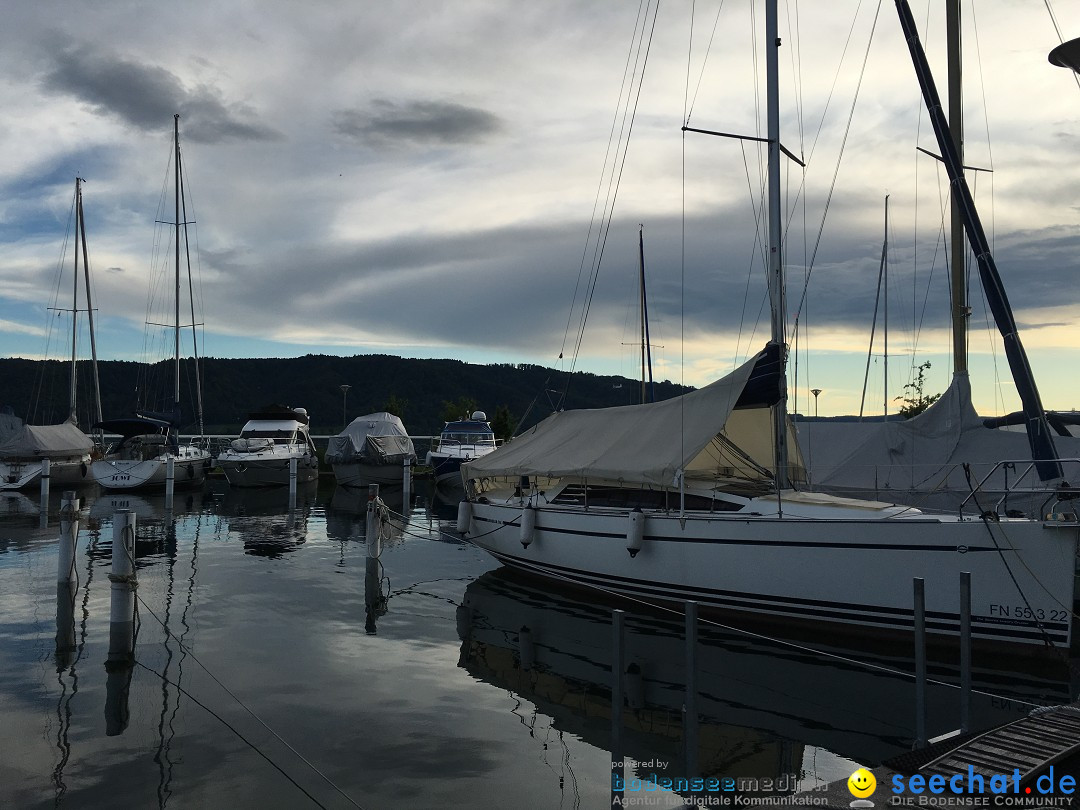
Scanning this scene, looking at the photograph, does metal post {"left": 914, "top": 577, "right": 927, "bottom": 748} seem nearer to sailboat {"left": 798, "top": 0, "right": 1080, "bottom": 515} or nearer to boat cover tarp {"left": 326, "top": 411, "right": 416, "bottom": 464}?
sailboat {"left": 798, "top": 0, "right": 1080, "bottom": 515}

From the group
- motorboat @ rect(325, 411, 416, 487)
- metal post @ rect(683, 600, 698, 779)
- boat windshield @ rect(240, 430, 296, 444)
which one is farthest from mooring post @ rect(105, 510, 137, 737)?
boat windshield @ rect(240, 430, 296, 444)

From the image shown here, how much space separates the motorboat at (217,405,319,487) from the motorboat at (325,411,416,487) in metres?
2.24

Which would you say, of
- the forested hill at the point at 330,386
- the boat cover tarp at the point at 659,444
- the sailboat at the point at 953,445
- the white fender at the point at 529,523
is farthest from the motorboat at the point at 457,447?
the forested hill at the point at 330,386

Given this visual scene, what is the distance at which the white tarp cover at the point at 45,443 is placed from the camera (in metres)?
40.2

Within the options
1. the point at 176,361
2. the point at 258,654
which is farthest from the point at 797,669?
the point at 176,361

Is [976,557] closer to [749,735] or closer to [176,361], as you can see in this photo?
[749,735]

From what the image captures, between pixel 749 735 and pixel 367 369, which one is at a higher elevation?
pixel 367 369

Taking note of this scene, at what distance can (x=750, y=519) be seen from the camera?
488 inches

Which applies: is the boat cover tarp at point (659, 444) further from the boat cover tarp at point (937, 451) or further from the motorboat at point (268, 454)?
the motorboat at point (268, 454)

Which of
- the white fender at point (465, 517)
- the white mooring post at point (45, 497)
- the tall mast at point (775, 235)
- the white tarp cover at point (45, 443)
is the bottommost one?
the white mooring post at point (45, 497)

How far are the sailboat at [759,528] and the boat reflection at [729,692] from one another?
28.5 inches

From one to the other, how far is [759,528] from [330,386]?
514ft

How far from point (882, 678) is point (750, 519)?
2.86 metres

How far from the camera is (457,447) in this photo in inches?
1570
